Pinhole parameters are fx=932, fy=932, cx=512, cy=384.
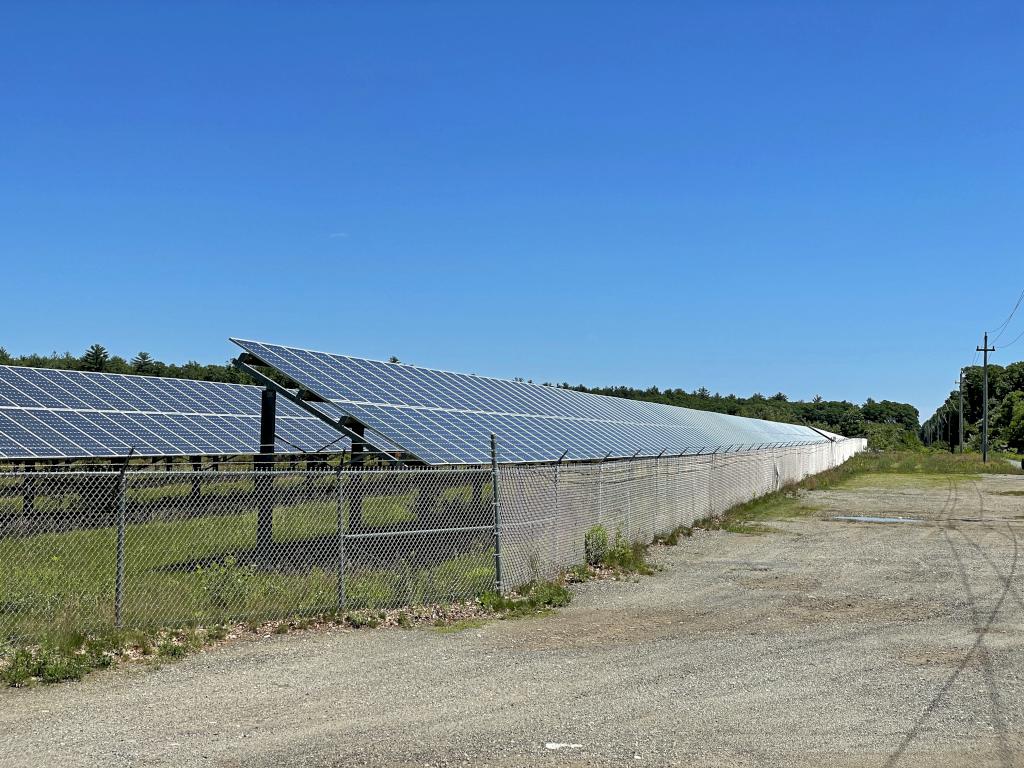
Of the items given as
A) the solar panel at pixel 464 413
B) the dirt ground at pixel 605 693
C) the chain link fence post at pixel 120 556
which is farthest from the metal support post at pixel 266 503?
the dirt ground at pixel 605 693

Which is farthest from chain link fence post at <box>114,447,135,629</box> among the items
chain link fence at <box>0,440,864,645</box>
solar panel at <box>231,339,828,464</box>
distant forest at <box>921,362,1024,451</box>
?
distant forest at <box>921,362,1024,451</box>

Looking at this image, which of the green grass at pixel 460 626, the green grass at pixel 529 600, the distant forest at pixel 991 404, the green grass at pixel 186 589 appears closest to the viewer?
the green grass at pixel 186 589

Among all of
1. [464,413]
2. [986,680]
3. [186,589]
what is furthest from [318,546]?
Result: [986,680]

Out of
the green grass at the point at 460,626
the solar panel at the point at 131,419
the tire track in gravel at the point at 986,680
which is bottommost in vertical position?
the tire track in gravel at the point at 986,680

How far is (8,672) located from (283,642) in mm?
2608

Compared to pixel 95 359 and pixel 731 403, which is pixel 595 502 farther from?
pixel 731 403

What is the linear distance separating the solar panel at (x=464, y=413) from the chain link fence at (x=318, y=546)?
5.25ft

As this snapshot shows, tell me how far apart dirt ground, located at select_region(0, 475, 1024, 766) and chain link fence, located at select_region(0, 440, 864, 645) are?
975mm

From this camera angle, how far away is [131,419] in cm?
2586

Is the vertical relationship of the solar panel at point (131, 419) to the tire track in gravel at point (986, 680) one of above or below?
above

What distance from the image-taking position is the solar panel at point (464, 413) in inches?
692

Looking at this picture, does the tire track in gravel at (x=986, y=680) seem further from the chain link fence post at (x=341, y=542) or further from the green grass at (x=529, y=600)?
the chain link fence post at (x=341, y=542)

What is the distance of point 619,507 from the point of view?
16609 mm

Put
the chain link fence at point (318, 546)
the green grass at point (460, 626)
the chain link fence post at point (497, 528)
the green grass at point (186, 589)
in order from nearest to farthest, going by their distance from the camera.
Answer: the green grass at point (186, 589) < the chain link fence at point (318, 546) < the green grass at point (460, 626) < the chain link fence post at point (497, 528)
